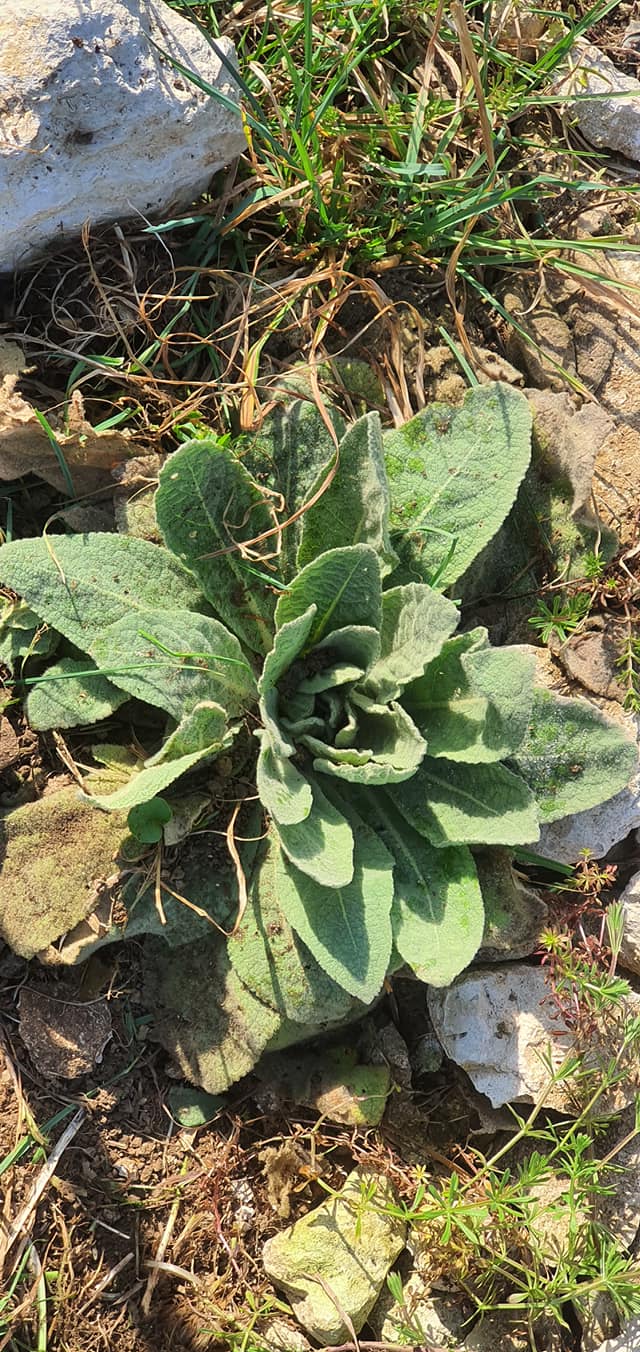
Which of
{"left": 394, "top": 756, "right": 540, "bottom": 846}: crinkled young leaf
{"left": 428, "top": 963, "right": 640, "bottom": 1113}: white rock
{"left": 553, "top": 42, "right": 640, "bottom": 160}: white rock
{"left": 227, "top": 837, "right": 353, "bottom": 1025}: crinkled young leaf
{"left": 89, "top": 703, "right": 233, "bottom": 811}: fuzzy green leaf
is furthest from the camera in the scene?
{"left": 553, "top": 42, "right": 640, "bottom": 160}: white rock

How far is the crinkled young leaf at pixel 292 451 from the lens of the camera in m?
2.51

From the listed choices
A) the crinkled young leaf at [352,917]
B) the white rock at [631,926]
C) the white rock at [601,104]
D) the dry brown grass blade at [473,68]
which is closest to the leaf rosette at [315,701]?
the crinkled young leaf at [352,917]

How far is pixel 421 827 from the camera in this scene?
2.44 metres

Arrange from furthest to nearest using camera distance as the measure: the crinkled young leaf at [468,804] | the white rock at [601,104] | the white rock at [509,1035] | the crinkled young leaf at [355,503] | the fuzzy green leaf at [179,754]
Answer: the white rock at [601,104], the white rock at [509,1035], the crinkled young leaf at [468,804], the crinkled young leaf at [355,503], the fuzzy green leaf at [179,754]

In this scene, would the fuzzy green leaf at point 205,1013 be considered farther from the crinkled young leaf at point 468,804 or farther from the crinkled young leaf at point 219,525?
the crinkled young leaf at point 219,525

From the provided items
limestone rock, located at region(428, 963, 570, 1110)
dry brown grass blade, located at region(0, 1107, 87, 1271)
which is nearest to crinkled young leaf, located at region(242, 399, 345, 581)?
limestone rock, located at region(428, 963, 570, 1110)

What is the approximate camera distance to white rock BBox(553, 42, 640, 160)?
2.86 m

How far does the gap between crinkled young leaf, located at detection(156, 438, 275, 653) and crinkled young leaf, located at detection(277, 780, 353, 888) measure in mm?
475

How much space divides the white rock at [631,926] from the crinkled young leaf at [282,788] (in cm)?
91

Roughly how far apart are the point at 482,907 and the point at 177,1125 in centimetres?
91

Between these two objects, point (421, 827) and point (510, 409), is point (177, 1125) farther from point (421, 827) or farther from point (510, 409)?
point (510, 409)

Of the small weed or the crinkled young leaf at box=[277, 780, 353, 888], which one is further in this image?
the small weed

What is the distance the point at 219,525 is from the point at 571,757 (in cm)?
95

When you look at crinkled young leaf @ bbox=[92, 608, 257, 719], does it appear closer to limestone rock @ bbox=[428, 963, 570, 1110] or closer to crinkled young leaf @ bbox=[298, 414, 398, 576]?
crinkled young leaf @ bbox=[298, 414, 398, 576]
